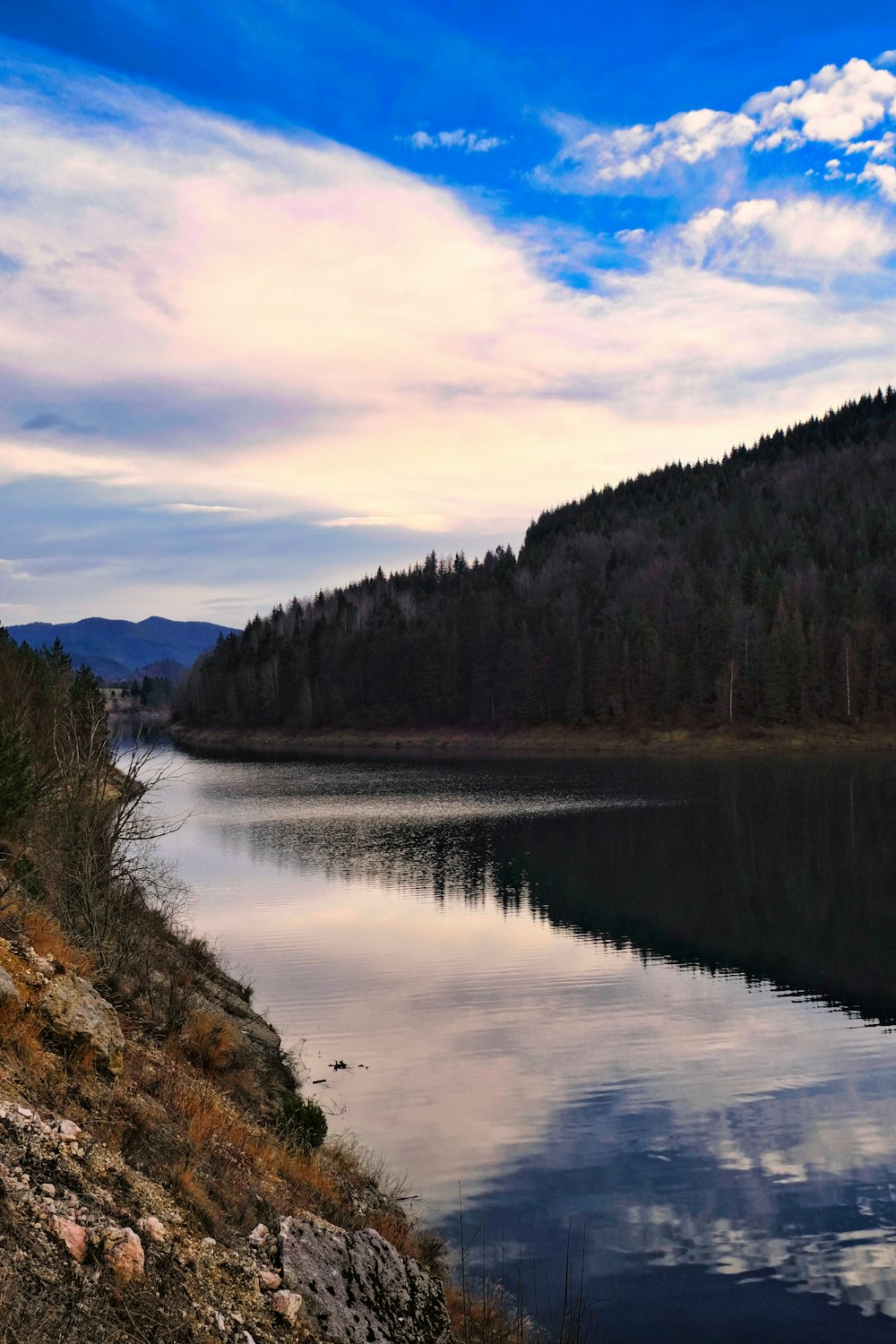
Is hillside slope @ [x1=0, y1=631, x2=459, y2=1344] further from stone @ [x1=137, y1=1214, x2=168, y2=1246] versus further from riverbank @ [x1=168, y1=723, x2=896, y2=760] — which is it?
riverbank @ [x1=168, y1=723, x2=896, y2=760]

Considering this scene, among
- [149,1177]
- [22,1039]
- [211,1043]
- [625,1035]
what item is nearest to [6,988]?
[22,1039]

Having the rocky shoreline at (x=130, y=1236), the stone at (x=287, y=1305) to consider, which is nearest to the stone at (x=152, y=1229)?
the rocky shoreline at (x=130, y=1236)

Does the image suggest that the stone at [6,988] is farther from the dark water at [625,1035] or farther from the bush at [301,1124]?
the dark water at [625,1035]

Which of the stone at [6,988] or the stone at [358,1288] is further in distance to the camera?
the stone at [6,988]

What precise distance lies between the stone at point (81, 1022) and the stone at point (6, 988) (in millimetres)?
508

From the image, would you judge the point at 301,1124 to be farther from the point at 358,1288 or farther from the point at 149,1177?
the point at 149,1177

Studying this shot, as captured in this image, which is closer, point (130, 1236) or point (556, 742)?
point (130, 1236)

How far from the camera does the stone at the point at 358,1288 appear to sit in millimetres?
8258

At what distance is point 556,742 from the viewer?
124m

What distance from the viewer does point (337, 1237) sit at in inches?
369

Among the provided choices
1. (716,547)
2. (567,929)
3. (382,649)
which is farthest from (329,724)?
(567,929)

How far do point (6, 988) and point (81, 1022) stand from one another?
99 cm

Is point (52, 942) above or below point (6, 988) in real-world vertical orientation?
below

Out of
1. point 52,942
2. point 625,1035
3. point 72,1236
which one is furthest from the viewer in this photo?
point 625,1035
